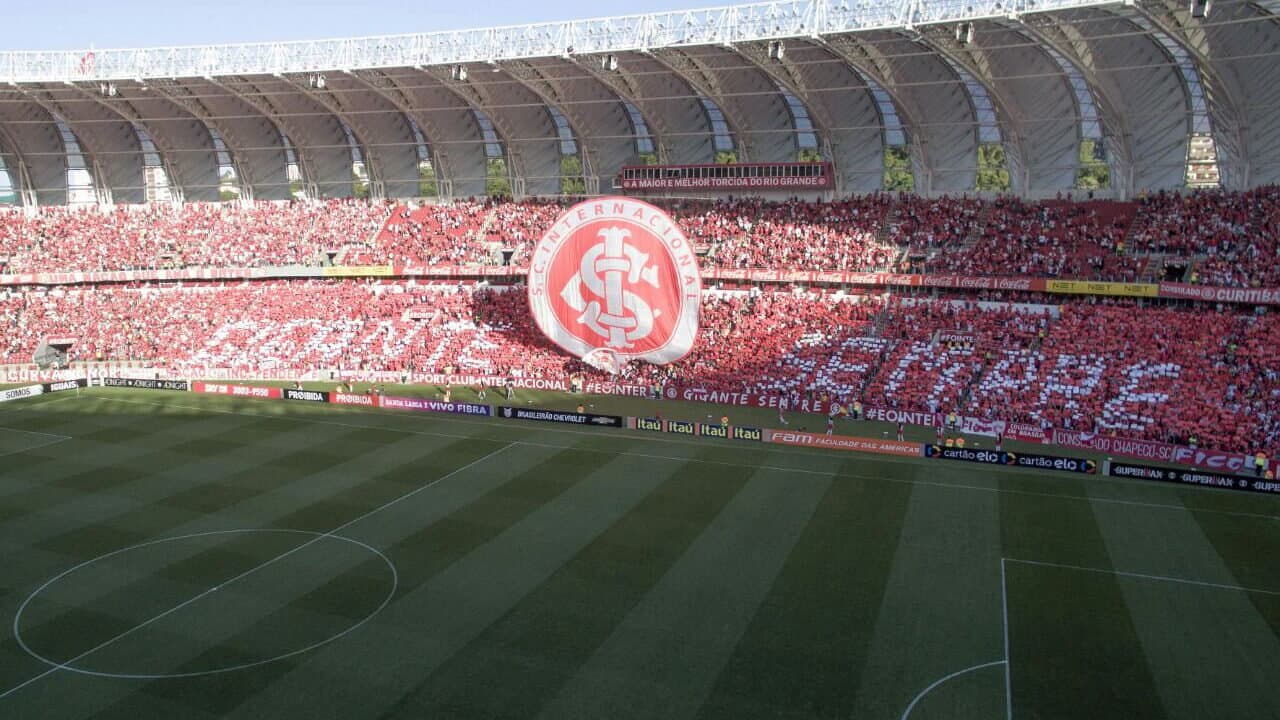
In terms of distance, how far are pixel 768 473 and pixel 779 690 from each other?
14.8 meters

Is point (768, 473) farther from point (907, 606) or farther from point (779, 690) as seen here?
point (779, 690)

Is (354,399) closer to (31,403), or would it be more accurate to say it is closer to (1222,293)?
(31,403)

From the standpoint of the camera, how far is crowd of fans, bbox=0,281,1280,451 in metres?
36.4

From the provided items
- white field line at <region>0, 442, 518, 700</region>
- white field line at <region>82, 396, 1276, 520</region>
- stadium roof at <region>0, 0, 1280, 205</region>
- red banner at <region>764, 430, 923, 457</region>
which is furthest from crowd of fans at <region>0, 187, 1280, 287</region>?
white field line at <region>0, 442, 518, 700</region>

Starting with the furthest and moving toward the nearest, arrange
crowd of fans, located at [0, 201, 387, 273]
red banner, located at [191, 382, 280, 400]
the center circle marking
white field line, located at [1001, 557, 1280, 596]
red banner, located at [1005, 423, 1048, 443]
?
1. crowd of fans, located at [0, 201, 387, 273]
2. red banner, located at [191, 382, 280, 400]
3. red banner, located at [1005, 423, 1048, 443]
4. white field line, located at [1001, 557, 1280, 596]
5. the center circle marking

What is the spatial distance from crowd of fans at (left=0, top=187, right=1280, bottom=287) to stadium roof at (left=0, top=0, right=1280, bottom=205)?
7.46 feet

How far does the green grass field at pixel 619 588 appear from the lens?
17.1 meters

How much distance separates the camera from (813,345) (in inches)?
1806

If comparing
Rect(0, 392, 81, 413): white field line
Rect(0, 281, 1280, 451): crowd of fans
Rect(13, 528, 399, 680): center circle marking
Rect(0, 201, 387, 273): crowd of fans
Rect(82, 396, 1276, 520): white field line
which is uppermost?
Rect(0, 201, 387, 273): crowd of fans

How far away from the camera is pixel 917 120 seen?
5150 centimetres

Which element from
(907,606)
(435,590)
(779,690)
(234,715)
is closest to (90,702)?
(234,715)

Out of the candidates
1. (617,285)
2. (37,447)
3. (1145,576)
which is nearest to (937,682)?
(1145,576)

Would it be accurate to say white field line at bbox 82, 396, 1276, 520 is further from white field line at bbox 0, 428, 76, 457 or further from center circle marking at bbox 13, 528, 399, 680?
center circle marking at bbox 13, 528, 399, 680

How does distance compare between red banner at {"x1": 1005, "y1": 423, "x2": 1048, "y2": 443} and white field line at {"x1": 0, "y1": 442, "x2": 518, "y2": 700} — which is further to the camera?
red banner at {"x1": 1005, "y1": 423, "x2": 1048, "y2": 443}
